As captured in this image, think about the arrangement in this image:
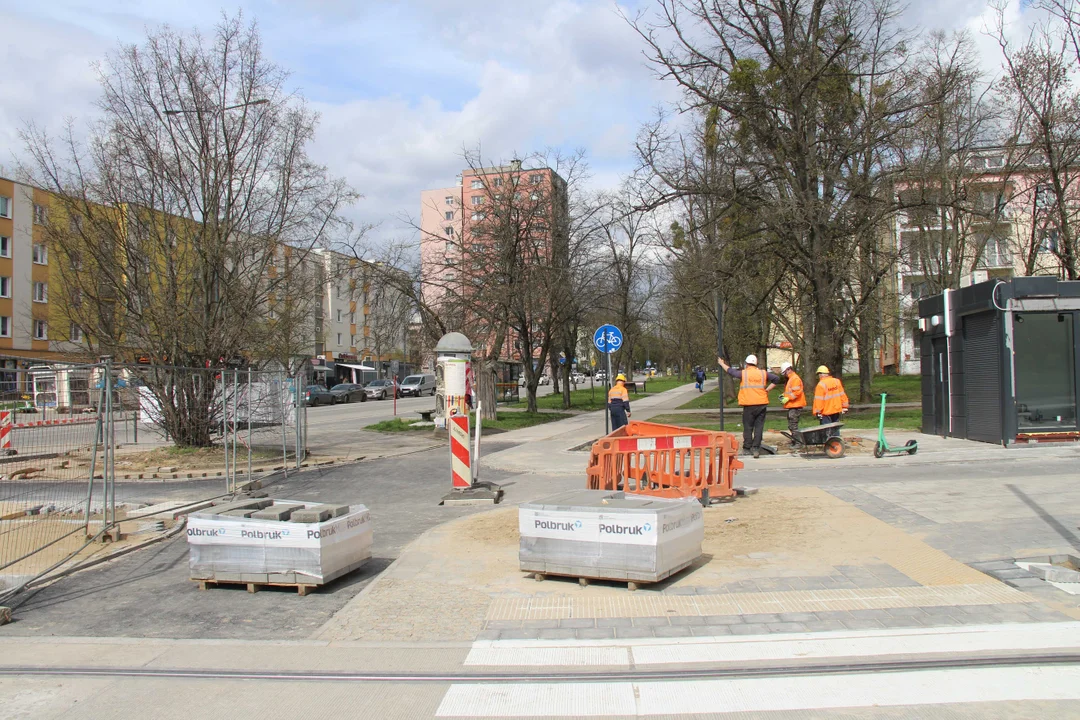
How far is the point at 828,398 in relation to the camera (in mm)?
14664

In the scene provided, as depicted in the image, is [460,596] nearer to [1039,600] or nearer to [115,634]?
[115,634]

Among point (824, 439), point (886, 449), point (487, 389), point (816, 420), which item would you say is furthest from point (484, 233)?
point (886, 449)

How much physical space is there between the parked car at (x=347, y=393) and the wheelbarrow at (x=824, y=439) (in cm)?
4284

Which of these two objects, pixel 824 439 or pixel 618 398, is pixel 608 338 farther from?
pixel 824 439

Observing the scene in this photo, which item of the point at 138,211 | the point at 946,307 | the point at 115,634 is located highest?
the point at 138,211

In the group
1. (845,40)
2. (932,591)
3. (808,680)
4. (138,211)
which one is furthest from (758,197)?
(808,680)

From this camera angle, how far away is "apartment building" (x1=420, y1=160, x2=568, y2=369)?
96.0 feet

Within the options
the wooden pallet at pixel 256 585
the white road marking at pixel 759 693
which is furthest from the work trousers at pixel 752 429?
the white road marking at pixel 759 693

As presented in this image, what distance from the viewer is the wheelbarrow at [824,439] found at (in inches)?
592

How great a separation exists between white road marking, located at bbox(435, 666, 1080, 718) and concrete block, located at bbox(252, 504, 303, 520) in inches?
120

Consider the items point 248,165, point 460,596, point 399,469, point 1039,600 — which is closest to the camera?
point 1039,600

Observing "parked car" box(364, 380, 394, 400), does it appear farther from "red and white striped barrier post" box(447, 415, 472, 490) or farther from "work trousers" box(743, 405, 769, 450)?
"red and white striped barrier post" box(447, 415, 472, 490)

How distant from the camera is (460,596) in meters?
6.88

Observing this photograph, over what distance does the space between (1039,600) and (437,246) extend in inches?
1107
